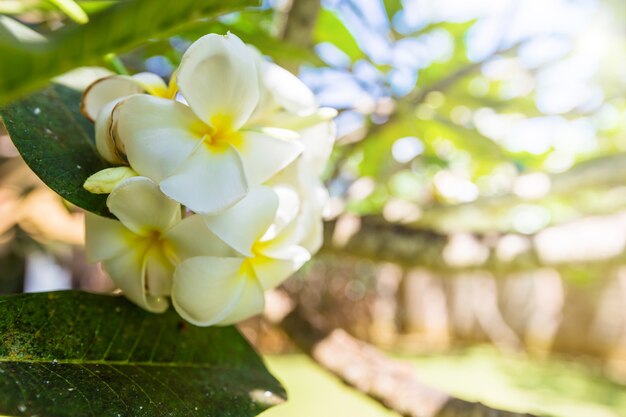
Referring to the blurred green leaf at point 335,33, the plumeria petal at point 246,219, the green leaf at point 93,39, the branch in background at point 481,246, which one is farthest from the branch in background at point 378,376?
the blurred green leaf at point 335,33

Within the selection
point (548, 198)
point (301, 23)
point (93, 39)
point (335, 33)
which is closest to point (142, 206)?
point (93, 39)

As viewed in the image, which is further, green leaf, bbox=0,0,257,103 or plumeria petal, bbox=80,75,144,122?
plumeria petal, bbox=80,75,144,122

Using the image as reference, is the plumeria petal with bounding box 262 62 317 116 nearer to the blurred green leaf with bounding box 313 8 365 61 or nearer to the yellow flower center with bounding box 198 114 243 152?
the yellow flower center with bounding box 198 114 243 152

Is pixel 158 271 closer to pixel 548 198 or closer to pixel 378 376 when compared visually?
pixel 378 376

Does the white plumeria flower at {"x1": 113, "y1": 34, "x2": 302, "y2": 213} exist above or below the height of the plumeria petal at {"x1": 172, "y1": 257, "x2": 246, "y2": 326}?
above

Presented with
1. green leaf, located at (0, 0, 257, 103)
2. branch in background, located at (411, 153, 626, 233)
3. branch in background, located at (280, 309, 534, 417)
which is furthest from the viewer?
branch in background, located at (411, 153, 626, 233)

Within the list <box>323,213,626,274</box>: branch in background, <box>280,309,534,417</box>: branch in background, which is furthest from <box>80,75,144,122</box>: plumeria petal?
<box>323,213,626,274</box>: branch in background
